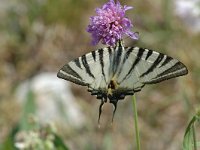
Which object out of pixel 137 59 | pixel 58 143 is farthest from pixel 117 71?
pixel 58 143

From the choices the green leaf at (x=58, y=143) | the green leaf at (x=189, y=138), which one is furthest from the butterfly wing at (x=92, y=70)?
Answer: the green leaf at (x=58, y=143)

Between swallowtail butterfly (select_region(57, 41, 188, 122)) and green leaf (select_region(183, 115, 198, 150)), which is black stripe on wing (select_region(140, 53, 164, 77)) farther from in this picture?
green leaf (select_region(183, 115, 198, 150))

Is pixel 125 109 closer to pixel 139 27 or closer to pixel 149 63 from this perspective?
pixel 139 27

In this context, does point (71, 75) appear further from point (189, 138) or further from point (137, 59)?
point (189, 138)

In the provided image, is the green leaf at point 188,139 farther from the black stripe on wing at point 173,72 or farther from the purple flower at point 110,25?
the purple flower at point 110,25

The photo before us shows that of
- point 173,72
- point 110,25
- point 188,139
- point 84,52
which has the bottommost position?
point 188,139

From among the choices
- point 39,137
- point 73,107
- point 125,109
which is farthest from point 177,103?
point 39,137
